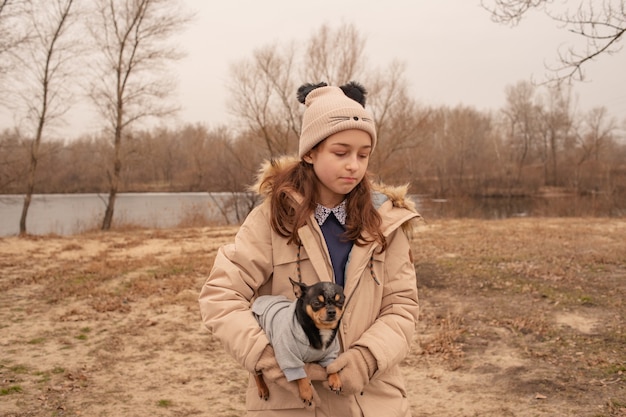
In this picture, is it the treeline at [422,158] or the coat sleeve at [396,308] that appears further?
the treeline at [422,158]

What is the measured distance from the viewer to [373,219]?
184cm

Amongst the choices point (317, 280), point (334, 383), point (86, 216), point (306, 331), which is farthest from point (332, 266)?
point (86, 216)

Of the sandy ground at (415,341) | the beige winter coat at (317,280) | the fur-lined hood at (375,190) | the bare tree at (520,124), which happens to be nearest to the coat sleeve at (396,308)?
the beige winter coat at (317,280)

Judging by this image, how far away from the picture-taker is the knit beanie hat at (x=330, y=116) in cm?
177

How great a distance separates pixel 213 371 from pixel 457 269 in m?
5.88

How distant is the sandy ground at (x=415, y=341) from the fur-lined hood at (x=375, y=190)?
2.91 meters

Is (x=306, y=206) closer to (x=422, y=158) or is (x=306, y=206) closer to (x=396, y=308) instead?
(x=396, y=308)

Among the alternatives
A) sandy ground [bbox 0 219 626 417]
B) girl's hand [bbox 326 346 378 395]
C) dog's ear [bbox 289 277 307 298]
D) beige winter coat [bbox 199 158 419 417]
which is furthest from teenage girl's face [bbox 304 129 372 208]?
sandy ground [bbox 0 219 626 417]

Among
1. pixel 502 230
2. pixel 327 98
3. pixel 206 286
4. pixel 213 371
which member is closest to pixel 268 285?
pixel 206 286

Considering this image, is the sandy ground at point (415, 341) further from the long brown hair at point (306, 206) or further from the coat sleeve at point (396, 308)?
the long brown hair at point (306, 206)

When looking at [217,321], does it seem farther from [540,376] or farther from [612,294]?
[612,294]

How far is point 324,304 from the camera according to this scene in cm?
153

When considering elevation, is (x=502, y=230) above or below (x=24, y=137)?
below

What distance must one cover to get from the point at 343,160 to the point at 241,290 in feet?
1.98
